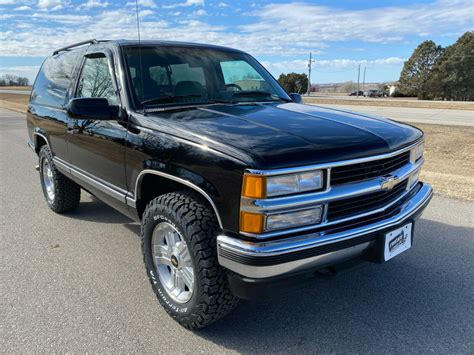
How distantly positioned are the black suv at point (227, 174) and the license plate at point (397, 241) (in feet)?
0.05

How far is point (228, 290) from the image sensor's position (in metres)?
2.54

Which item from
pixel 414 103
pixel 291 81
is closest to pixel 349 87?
pixel 414 103

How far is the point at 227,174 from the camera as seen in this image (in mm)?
2312

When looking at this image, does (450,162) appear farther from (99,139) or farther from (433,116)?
(433,116)

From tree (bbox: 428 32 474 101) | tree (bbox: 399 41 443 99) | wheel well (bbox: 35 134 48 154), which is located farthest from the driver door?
tree (bbox: 399 41 443 99)

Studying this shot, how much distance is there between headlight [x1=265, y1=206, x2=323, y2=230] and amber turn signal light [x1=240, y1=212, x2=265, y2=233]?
0.04 m

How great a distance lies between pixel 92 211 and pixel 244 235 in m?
3.53

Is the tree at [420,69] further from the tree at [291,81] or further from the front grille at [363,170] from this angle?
the front grille at [363,170]

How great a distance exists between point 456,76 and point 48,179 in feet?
203

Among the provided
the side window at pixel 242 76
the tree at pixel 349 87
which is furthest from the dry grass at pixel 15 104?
the tree at pixel 349 87

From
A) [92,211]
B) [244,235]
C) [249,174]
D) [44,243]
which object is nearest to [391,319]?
[244,235]

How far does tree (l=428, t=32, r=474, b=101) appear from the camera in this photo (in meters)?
56.6

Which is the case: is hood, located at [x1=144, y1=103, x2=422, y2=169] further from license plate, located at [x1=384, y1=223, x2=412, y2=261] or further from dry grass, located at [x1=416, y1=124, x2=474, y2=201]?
dry grass, located at [x1=416, y1=124, x2=474, y2=201]

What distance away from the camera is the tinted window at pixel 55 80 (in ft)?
14.6
